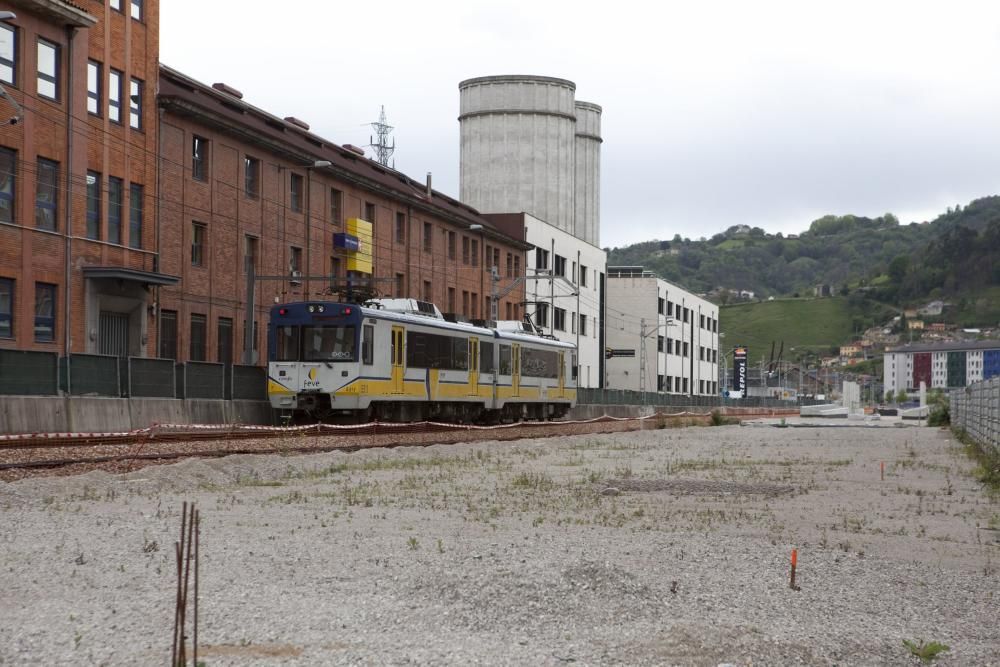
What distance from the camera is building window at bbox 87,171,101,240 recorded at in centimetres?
3616

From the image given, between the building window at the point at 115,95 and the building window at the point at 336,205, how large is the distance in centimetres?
1489

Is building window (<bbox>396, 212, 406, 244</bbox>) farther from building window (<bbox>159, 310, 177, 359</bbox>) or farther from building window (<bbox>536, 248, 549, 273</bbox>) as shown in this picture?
building window (<bbox>536, 248, 549, 273</bbox>)

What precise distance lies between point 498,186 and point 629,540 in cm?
8121

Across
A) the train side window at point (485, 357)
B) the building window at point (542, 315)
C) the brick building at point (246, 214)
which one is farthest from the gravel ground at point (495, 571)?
the building window at point (542, 315)

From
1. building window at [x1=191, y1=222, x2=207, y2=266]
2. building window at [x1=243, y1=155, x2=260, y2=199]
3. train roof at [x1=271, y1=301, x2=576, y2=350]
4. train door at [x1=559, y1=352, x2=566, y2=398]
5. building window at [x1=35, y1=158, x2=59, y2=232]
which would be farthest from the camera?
train door at [x1=559, y1=352, x2=566, y2=398]

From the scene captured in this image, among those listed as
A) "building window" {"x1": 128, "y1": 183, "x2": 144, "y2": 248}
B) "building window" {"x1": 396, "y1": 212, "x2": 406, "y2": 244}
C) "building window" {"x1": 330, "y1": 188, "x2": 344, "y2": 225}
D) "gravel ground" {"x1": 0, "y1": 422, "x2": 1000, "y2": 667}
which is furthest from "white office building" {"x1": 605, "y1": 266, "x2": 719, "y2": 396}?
"gravel ground" {"x1": 0, "y1": 422, "x2": 1000, "y2": 667}

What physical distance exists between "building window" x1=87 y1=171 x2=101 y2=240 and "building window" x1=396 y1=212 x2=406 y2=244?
23027 mm

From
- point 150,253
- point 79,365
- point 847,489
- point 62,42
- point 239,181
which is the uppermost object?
point 62,42

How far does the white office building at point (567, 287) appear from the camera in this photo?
77.8m

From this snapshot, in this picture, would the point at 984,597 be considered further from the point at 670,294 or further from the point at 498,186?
the point at 670,294

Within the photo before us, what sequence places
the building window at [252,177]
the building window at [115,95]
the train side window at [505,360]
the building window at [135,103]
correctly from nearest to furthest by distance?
the building window at [115,95] < the building window at [135,103] < the train side window at [505,360] < the building window at [252,177]

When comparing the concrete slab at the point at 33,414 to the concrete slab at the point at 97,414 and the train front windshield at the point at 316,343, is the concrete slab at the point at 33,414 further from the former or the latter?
the train front windshield at the point at 316,343

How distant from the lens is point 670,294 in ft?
353

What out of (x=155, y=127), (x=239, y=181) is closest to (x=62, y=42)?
(x=155, y=127)
